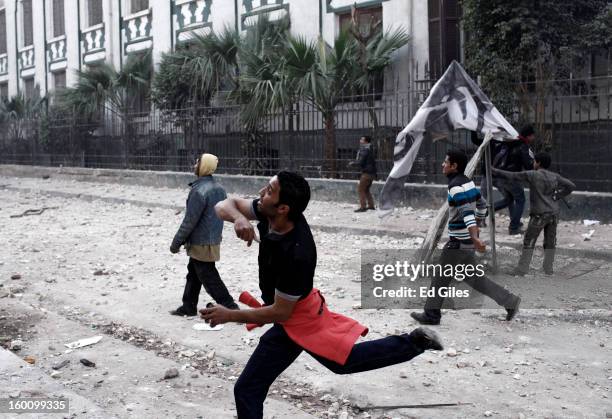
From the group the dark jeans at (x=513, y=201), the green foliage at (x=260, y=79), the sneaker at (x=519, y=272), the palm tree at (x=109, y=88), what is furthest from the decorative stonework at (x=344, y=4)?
the sneaker at (x=519, y=272)

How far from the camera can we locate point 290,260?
3.19m

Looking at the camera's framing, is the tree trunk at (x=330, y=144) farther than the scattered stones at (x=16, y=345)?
Yes

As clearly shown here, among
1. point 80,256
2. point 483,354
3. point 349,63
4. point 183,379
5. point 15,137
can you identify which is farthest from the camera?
point 15,137

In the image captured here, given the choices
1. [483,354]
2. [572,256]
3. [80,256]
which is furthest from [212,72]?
[483,354]

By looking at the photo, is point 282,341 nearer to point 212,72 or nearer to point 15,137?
point 212,72

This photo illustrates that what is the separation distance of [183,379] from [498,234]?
6.14 metres

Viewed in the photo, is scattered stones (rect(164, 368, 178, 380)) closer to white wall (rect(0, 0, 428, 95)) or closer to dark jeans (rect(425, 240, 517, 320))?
dark jeans (rect(425, 240, 517, 320))

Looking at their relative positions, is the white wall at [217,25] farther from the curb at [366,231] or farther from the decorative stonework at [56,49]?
the curb at [366,231]

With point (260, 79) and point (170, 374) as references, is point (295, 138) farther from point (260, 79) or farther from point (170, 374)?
point (170, 374)

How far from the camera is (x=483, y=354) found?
5234mm

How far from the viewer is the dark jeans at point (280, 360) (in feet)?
11.1

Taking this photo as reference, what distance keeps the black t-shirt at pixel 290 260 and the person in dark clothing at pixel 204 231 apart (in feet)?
9.46

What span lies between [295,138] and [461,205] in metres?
9.51

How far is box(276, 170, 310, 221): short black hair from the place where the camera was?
3.26 meters
